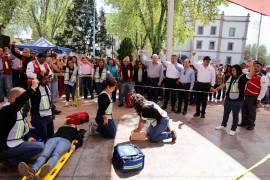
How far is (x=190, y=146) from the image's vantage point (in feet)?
18.4

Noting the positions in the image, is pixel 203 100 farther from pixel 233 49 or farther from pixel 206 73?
pixel 233 49

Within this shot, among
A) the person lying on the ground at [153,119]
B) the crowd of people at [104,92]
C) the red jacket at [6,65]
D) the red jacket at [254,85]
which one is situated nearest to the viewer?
the crowd of people at [104,92]

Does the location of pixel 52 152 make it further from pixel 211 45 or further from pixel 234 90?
pixel 211 45

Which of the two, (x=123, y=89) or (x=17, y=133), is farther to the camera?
(x=123, y=89)

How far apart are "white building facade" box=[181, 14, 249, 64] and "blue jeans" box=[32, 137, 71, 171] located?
52.5 metres

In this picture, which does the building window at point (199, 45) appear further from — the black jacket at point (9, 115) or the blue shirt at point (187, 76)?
the black jacket at point (9, 115)

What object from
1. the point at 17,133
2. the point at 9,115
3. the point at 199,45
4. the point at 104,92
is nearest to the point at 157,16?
the point at 104,92

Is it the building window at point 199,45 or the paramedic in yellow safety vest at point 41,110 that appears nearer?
the paramedic in yellow safety vest at point 41,110

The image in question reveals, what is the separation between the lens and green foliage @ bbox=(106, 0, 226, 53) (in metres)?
16.7

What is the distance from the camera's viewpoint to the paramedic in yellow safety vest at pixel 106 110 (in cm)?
561

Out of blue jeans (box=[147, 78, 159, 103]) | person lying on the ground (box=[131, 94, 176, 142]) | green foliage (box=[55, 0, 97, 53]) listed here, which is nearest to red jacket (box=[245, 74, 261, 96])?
person lying on the ground (box=[131, 94, 176, 142])

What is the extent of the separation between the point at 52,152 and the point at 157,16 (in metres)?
17.8

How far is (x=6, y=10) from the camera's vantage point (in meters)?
17.8

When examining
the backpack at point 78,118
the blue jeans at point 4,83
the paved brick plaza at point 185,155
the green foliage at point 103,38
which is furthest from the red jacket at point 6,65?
the green foliage at point 103,38
